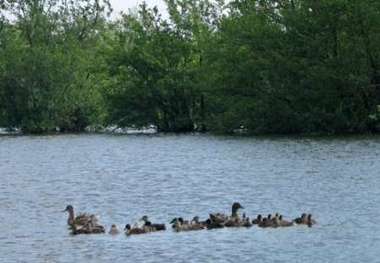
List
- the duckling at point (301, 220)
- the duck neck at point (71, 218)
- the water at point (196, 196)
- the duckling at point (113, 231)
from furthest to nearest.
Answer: the duck neck at point (71, 218), the duckling at point (301, 220), the duckling at point (113, 231), the water at point (196, 196)

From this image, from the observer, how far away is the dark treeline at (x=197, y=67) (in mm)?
71312

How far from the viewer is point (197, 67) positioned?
8612cm

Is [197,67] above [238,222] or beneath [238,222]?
above

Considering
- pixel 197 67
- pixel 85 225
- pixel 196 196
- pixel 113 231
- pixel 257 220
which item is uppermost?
pixel 197 67

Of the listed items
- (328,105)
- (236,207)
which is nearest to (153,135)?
(328,105)

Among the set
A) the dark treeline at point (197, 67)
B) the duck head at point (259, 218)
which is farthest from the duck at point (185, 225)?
the dark treeline at point (197, 67)

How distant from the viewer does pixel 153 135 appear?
83.4 meters

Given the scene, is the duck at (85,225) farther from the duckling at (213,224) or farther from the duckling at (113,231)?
the duckling at (213,224)

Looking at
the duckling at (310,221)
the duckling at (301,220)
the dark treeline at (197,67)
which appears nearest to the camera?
the duckling at (310,221)

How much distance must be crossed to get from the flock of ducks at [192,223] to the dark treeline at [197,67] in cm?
3665

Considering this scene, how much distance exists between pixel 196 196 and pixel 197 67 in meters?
48.4

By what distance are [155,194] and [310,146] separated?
883 inches

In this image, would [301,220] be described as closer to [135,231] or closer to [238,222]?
[238,222]

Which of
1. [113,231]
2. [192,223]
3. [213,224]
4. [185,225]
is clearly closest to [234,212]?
[213,224]
